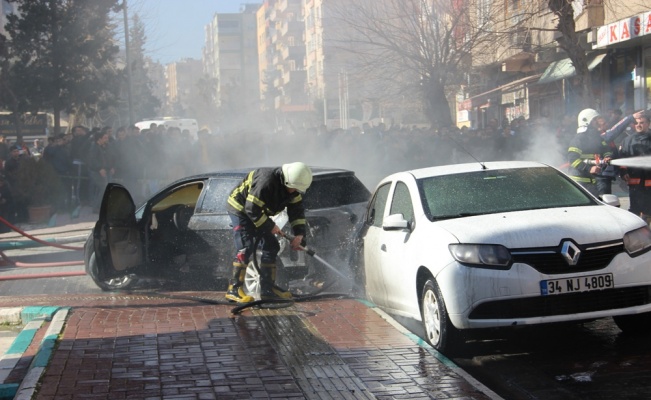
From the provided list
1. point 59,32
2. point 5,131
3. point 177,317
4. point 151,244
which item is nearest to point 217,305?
point 177,317

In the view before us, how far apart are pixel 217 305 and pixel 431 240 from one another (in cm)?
307

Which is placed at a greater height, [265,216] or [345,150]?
[345,150]

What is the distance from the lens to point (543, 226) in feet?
21.2

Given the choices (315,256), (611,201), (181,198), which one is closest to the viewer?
(611,201)

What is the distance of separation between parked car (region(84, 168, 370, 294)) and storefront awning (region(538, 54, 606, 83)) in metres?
16.6

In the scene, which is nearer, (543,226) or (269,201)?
(543,226)

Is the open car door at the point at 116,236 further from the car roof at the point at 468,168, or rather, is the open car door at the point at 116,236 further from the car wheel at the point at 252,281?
the car roof at the point at 468,168

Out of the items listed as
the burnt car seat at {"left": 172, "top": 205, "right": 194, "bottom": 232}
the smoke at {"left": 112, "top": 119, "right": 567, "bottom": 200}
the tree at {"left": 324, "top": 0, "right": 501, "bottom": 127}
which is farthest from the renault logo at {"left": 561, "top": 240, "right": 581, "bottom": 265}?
the tree at {"left": 324, "top": 0, "right": 501, "bottom": 127}

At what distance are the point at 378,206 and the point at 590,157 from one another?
13.9ft

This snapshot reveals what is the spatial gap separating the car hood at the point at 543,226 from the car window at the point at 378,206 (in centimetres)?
148

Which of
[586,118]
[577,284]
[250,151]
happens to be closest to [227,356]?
[577,284]

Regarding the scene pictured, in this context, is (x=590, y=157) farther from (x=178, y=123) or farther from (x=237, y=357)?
(x=178, y=123)

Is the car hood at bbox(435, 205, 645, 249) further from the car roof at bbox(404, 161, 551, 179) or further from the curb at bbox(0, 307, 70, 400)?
the curb at bbox(0, 307, 70, 400)

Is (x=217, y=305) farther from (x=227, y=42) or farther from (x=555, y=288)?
(x=227, y=42)
